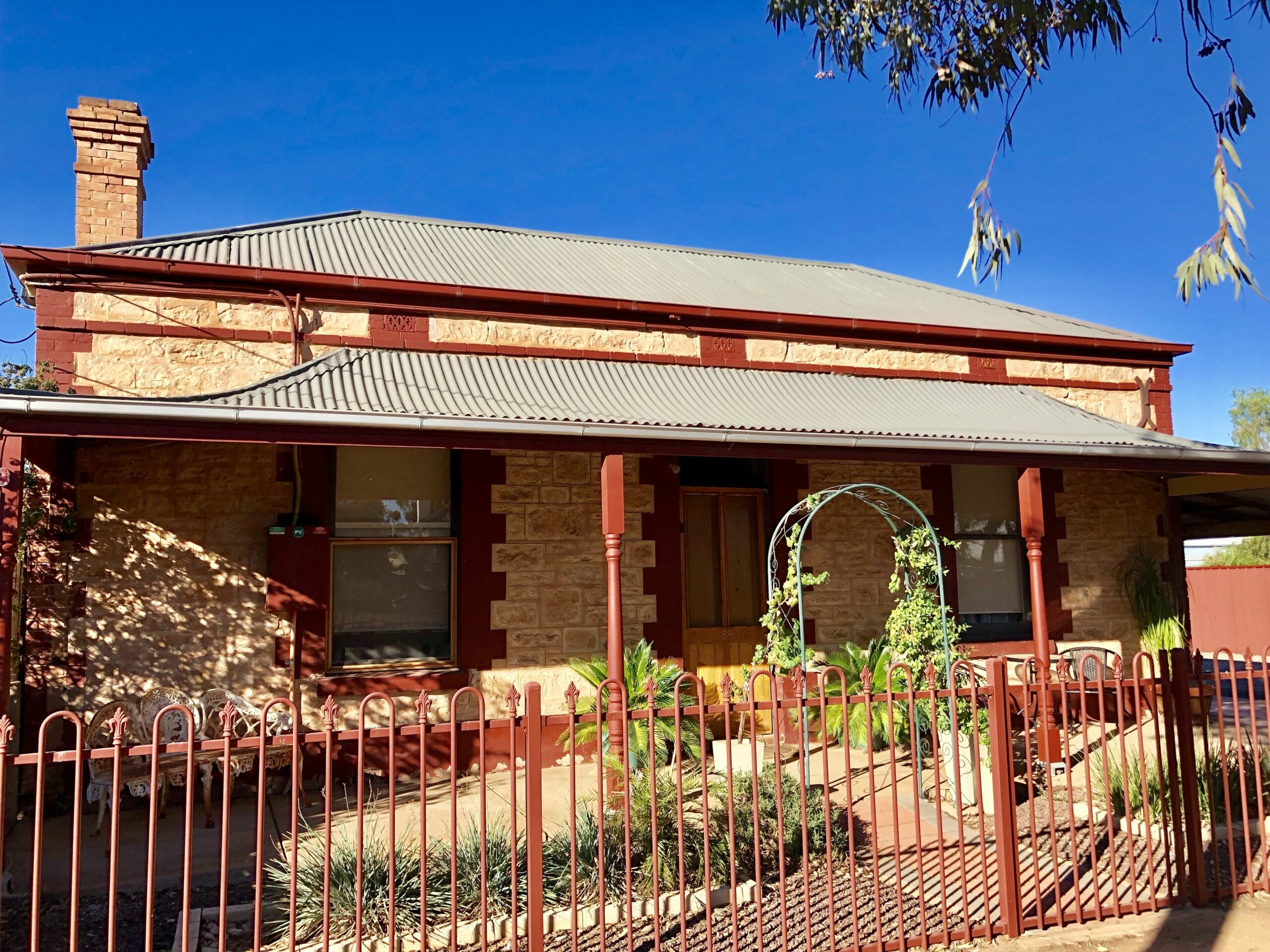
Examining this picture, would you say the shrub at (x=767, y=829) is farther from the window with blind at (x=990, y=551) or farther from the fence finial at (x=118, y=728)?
the window with blind at (x=990, y=551)

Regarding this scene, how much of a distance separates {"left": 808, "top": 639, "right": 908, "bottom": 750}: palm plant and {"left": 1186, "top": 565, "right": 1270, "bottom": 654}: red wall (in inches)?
486

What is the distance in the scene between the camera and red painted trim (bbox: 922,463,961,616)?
927 cm

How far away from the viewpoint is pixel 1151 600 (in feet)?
32.1

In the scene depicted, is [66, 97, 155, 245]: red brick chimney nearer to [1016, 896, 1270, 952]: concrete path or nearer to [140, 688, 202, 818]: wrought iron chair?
[140, 688, 202, 818]: wrought iron chair

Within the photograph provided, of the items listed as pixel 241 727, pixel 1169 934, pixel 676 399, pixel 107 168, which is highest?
pixel 107 168

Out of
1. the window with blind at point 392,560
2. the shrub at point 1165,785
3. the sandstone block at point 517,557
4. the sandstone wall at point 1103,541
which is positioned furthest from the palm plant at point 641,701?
the sandstone wall at point 1103,541

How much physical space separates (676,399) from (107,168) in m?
5.86

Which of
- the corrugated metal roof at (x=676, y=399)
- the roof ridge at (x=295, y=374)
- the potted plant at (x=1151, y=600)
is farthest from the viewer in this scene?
the potted plant at (x=1151, y=600)

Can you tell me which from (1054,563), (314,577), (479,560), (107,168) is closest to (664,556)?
(479,560)

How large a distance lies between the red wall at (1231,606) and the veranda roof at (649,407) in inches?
434

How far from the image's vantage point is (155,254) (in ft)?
25.6

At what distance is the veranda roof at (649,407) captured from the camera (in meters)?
5.93

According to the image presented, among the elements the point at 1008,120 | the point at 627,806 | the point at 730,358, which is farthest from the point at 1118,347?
the point at 627,806

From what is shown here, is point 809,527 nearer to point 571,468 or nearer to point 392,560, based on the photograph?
point 571,468
